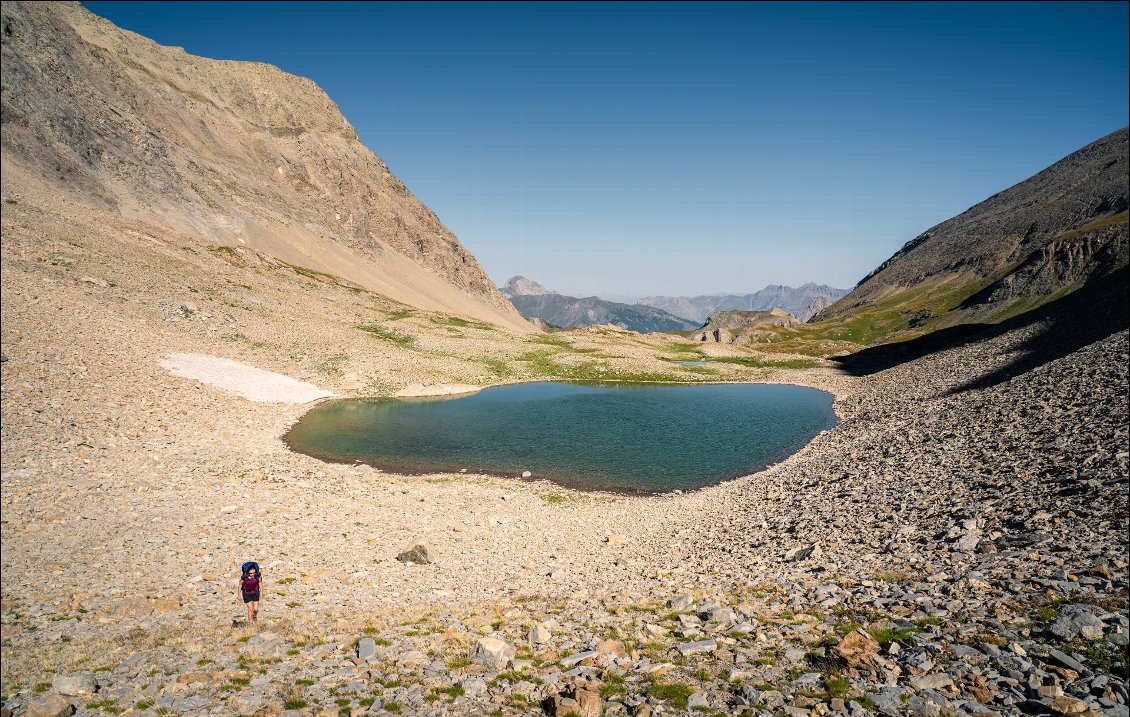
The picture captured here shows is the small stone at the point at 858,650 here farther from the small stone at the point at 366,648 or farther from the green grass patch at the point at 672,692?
the small stone at the point at 366,648

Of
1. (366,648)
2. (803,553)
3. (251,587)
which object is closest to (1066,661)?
(803,553)

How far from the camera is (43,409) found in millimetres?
29953

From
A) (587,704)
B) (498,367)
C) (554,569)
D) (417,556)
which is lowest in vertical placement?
(554,569)

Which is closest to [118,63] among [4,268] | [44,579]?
[4,268]

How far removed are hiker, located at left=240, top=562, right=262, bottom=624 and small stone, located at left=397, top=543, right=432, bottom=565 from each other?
6.05 meters

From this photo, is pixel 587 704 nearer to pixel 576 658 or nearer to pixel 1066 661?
pixel 576 658

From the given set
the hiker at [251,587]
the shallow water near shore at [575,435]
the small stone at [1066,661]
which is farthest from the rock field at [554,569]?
the shallow water near shore at [575,435]

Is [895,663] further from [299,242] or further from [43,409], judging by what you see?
[299,242]

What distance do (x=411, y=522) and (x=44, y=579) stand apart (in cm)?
1257

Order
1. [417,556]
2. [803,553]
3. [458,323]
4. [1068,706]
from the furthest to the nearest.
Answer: [458,323], [417,556], [803,553], [1068,706]

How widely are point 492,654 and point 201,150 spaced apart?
168 metres

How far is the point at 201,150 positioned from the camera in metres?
132

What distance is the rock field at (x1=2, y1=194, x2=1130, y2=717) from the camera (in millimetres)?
10312

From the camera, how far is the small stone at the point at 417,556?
1956 cm
